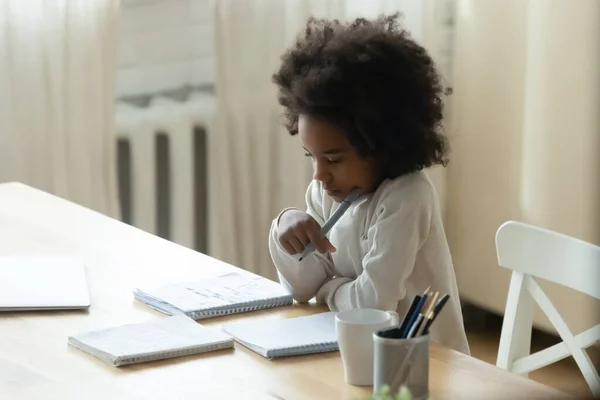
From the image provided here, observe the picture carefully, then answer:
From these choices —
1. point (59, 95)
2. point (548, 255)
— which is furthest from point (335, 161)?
point (59, 95)

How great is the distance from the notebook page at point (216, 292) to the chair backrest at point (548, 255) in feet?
1.22

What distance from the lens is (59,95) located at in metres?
2.57

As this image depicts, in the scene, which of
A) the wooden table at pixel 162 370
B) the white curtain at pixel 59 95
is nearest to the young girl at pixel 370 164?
the wooden table at pixel 162 370

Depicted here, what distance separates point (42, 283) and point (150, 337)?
373 millimetres

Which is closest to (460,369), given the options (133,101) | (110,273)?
(110,273)

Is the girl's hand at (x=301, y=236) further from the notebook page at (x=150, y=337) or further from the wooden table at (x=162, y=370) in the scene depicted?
the notebook page at (x=150, y=337)

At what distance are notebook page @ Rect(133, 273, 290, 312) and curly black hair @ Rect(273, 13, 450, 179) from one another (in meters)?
0.28

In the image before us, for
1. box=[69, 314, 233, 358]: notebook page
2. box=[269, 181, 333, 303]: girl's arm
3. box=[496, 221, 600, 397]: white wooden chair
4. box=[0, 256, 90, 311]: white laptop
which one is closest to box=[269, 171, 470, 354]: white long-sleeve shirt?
box=[269, 181, 333, 303]: girl's arm

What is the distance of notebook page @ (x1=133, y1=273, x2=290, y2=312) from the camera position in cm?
149

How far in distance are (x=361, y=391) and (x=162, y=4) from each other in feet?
5.94

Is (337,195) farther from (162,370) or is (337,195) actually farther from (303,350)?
(162,370)

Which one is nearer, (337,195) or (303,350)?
(303,350)

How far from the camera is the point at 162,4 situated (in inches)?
108

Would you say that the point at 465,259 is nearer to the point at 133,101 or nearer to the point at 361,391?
the point at 133,101
